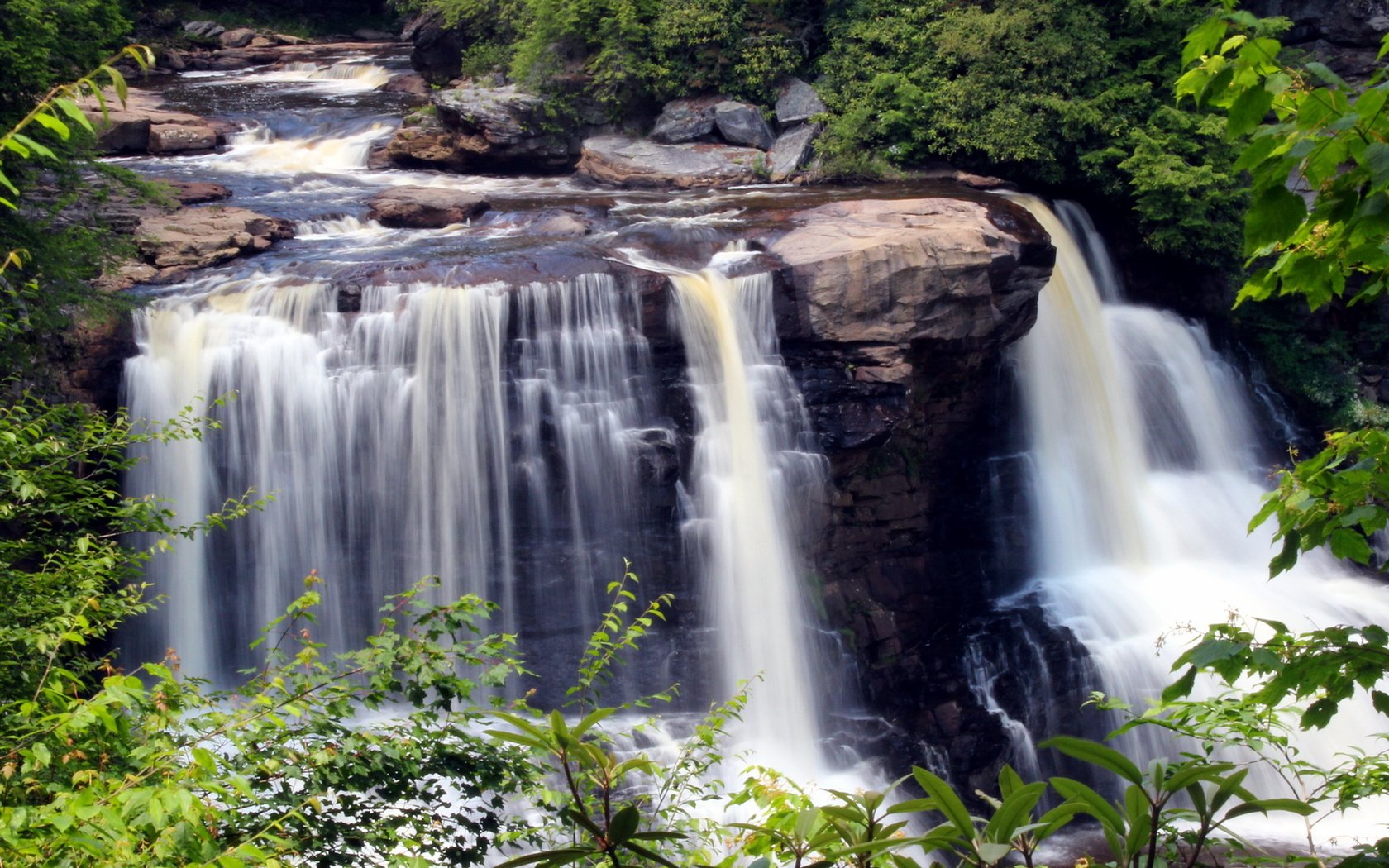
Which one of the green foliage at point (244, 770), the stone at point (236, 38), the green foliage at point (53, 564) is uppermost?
the stone at point (236, 38)

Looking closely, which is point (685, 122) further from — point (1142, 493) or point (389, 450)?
point (389, 450)

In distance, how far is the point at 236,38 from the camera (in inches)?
1069

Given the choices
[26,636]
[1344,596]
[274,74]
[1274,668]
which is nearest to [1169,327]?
[1344,596]

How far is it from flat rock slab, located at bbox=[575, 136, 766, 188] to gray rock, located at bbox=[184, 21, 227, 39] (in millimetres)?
15908

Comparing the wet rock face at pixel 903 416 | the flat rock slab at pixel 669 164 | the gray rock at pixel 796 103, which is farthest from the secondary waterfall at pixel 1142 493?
the flat rock slab at pixel 669 164

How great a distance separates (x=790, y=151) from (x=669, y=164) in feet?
6.55

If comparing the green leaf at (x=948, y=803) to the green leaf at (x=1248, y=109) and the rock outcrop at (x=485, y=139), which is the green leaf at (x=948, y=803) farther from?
the rock outcrop at (x=485, y=139)

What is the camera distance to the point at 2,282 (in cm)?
767

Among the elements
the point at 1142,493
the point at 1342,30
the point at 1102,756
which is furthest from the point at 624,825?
the point at 1342,30

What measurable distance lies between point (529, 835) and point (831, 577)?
23.5ft

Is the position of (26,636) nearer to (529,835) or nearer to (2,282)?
(529,835)

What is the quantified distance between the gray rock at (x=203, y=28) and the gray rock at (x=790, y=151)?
1847cm

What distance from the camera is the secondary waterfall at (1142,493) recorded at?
11.2 metres

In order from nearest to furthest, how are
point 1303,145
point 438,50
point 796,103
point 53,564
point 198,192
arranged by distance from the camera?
point 1303,145 → point 53,564 → point 198,192 → point 796,103 → point 438,50
